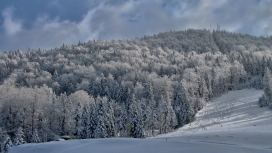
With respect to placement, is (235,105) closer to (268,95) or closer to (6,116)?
(268,95)

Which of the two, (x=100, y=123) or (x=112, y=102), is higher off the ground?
(x=112, y=102)

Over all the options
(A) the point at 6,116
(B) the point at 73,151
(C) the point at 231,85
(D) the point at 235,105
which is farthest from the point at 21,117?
(C) the point at 231,85

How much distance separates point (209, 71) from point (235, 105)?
50027 mm

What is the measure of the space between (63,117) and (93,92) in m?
59.9

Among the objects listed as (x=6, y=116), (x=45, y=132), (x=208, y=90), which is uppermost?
(x=208, y=90)

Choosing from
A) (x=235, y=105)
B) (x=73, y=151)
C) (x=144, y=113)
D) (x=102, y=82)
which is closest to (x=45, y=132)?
(x=144, y=113)

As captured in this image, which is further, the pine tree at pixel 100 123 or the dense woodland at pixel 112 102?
the dense woodland at pixel 112 102

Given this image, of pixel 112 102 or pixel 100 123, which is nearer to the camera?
pixel 100 123

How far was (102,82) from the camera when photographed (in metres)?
124

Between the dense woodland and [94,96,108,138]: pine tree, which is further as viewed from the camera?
the dense woodland

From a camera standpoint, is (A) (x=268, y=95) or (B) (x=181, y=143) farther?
(A) (x=268, y=95)

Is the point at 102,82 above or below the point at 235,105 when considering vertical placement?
above

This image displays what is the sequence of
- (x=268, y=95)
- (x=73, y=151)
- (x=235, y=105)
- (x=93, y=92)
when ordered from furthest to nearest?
(x=93, y=92) < (x=235, y=105) < (x=268, y=95) < (x=73, y=151)

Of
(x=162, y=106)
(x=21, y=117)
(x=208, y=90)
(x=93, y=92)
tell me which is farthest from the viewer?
(x=93, y=92)
